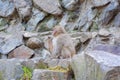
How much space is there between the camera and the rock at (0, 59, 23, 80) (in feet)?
16.8

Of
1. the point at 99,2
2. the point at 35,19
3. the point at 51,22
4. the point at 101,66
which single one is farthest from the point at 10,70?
the point at 35,19

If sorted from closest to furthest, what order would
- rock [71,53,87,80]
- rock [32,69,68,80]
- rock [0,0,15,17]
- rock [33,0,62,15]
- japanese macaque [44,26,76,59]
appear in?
rock [71,53,87,80] < rock [32,69,68,80] < japanese macaque [44,26,76,59] < rock [33,0,62,15] < rock [0,0,15,17]

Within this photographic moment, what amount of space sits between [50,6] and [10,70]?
676cm

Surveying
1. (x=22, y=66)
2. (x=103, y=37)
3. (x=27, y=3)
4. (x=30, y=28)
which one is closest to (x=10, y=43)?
(x=30, y=28)

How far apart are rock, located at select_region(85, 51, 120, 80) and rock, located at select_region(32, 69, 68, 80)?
49cm

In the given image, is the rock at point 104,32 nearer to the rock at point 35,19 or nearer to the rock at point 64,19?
the rock at point 64,19

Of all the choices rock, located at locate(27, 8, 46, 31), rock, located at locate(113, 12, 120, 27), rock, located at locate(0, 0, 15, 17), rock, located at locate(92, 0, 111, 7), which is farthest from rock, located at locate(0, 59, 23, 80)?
rock, located at locate(0, 0, 15, 17)

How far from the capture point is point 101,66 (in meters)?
3.62

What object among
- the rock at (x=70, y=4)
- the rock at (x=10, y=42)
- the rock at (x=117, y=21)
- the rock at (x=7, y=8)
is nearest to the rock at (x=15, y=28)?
the rock at (x=7, y=8)

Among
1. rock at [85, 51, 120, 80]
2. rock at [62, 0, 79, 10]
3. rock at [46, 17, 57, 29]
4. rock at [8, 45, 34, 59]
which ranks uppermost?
rock at [62, 0, 79, 10]

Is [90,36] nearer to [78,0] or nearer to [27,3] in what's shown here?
[78,0]

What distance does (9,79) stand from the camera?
5137 mm

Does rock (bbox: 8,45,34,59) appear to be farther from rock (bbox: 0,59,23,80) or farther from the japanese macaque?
rock (bbox: 0,59,23,80)

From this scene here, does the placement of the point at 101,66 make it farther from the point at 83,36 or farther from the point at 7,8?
the point at 7,8
